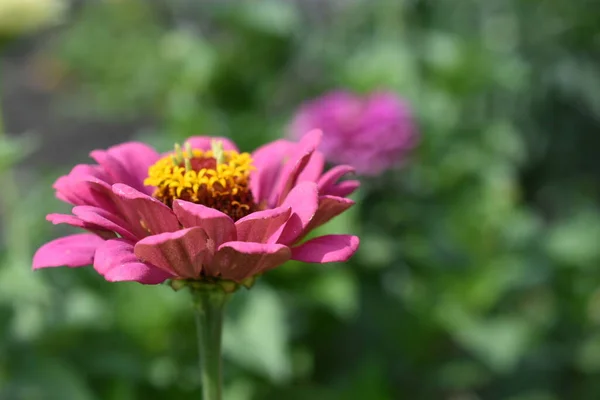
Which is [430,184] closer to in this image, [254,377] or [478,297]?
[478,297]

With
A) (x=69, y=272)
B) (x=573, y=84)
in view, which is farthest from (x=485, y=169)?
(x=69, y=272)

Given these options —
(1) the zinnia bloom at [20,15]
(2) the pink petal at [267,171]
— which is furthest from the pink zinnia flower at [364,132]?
(2) the pink petal at [267,171]

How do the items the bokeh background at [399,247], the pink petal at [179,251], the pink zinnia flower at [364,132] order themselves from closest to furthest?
1. the pink petal at [179,251]
2. the bokeh background at [399,247]
3. the pink zinnia flower at [364,132]

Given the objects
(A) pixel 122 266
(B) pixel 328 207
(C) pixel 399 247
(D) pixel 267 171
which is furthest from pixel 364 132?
(A) pixel 122 266

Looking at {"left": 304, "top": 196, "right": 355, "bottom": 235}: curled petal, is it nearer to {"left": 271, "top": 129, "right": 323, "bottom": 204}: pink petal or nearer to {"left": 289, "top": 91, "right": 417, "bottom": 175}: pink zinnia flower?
{"left": 271, "top": 129, "right": 323, "bottom": 204}: pink petal

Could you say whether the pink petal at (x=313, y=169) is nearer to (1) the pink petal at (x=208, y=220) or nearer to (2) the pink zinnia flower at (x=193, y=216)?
(2) the pink zinnia flower at (x=193, y=216)

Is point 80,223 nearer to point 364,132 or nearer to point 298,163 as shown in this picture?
point 298,163

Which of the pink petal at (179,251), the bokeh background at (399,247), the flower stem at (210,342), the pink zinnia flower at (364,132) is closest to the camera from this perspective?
the pink petal at (179,251)

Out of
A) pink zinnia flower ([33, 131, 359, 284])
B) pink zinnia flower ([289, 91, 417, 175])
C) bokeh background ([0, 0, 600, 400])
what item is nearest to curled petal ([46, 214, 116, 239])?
pink zinnia flower ([33, 131, 359, 284])
